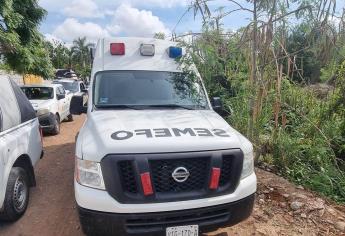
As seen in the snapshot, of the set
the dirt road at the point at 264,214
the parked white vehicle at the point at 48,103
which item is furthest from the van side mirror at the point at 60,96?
the dirt road at the point at 264,214

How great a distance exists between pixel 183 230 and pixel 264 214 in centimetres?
176

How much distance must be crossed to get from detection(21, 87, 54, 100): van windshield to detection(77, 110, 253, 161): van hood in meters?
6.96

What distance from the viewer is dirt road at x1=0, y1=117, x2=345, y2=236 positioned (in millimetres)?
4062

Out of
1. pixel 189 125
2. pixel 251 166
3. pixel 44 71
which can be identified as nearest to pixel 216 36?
pixel 189 125

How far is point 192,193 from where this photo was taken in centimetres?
315

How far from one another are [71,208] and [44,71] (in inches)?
427

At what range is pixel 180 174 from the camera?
3.09m

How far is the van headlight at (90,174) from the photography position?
9.95 ft

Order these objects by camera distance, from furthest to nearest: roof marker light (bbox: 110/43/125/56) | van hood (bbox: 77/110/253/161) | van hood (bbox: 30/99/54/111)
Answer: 1. van hood (bbox: 30/99/54/111)
2. roof marker light (bbox: 110/43/125/56)
3. van hood (bbox: 77/110/253/161)

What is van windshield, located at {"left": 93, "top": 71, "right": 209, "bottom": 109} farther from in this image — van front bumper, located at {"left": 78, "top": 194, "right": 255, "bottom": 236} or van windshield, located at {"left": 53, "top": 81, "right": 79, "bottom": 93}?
van windshield, located at {"left": 53, "top": 81, "right": 79, "bottom": 93}

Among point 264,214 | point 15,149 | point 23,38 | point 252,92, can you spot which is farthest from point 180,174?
point 23,38

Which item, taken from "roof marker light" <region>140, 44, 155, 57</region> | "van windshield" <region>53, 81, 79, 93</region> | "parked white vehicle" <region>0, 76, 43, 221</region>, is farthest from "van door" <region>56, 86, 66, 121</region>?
"roof marker light" <region>140, 44, 155, 57</region>

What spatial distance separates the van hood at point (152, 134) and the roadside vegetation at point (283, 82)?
179 cm

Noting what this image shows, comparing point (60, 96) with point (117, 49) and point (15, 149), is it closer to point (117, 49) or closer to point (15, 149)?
point (117, 49)
